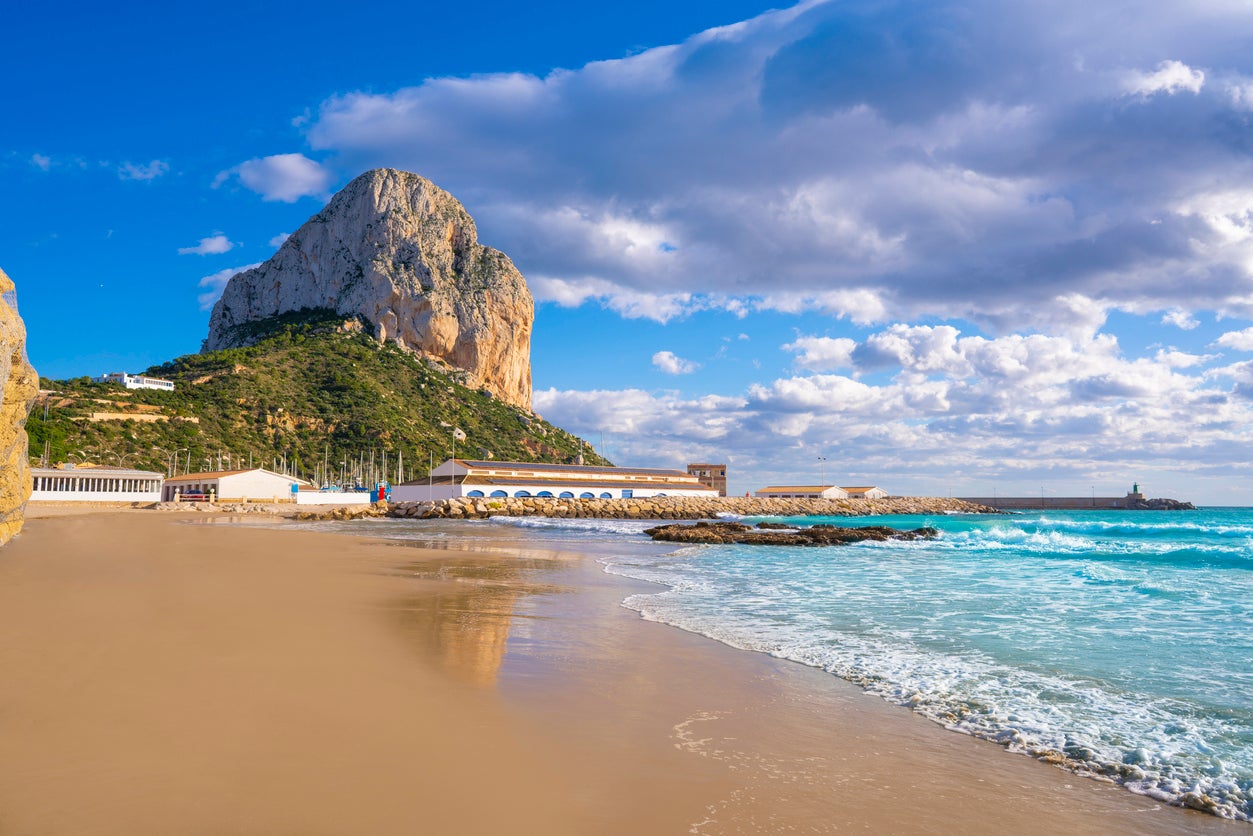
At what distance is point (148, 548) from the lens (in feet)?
61.3

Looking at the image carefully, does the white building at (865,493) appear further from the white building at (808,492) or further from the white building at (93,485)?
the white building at (93,485)

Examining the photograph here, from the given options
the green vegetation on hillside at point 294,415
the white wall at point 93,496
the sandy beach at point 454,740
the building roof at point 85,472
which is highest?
the green vegetation on hillside at point 294,415

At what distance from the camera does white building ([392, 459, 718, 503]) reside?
6781cm

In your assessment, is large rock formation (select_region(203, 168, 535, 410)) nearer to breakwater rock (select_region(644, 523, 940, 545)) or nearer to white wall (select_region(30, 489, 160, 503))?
white wall (select_region(30, 489, 160, 503))

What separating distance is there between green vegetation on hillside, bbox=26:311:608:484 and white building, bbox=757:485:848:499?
1321 inches

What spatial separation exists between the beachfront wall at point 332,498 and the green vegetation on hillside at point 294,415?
13929mm

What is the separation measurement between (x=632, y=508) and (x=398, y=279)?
62.4 m

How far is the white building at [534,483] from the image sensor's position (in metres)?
67.8

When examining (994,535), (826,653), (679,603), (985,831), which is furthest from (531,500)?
(985,831)

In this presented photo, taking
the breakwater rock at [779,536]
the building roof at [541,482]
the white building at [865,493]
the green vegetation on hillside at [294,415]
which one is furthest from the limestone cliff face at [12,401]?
the white building at [865,493]

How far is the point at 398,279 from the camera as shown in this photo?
10738 centimetres

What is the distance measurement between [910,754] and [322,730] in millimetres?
4044

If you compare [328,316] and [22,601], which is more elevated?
[328,316]

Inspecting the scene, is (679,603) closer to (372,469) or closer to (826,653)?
(826,653)
